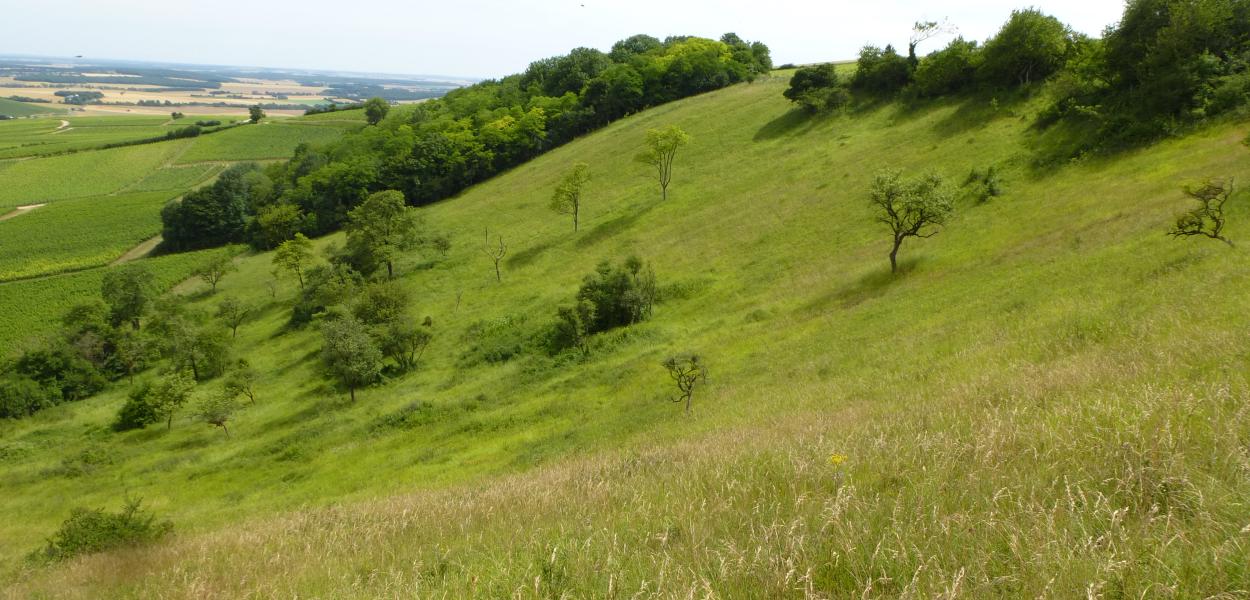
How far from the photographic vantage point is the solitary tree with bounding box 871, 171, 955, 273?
94.7ft

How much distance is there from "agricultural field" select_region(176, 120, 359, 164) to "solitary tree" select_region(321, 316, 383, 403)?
312ft

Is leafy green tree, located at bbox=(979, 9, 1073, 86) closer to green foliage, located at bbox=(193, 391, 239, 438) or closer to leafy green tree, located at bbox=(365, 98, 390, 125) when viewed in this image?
green foliage, located at bbox=(193, 391, 239, 438)

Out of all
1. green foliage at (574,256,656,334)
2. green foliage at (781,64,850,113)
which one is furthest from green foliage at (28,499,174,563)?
green foliage at (781,64,850,113)

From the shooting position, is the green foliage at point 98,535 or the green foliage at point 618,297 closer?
Result: the green foliage at point 98,535

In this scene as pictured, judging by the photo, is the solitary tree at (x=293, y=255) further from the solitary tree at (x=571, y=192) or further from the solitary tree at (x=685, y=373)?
the solitary tree at (x=685, y=373)

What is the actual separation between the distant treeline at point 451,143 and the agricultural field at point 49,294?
839 centimetres

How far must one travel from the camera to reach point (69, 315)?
4988 centimetres

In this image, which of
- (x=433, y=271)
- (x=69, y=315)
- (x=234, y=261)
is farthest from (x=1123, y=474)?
(x=234, y=261)

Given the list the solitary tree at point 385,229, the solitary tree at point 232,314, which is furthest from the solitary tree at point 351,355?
the solitary tree at point 232,314

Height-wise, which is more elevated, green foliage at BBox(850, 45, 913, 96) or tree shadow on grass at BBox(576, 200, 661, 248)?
green foliage at BBox(850, 45, 913, 96)

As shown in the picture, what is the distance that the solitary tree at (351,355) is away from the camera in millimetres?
32875

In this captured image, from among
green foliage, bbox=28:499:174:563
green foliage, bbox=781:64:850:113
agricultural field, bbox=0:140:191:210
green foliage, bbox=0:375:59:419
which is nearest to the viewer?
green foliage, bbox=28:499:174:563

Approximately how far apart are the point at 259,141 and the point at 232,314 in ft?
306

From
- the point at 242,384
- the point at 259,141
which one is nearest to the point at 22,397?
the point at 242,384
